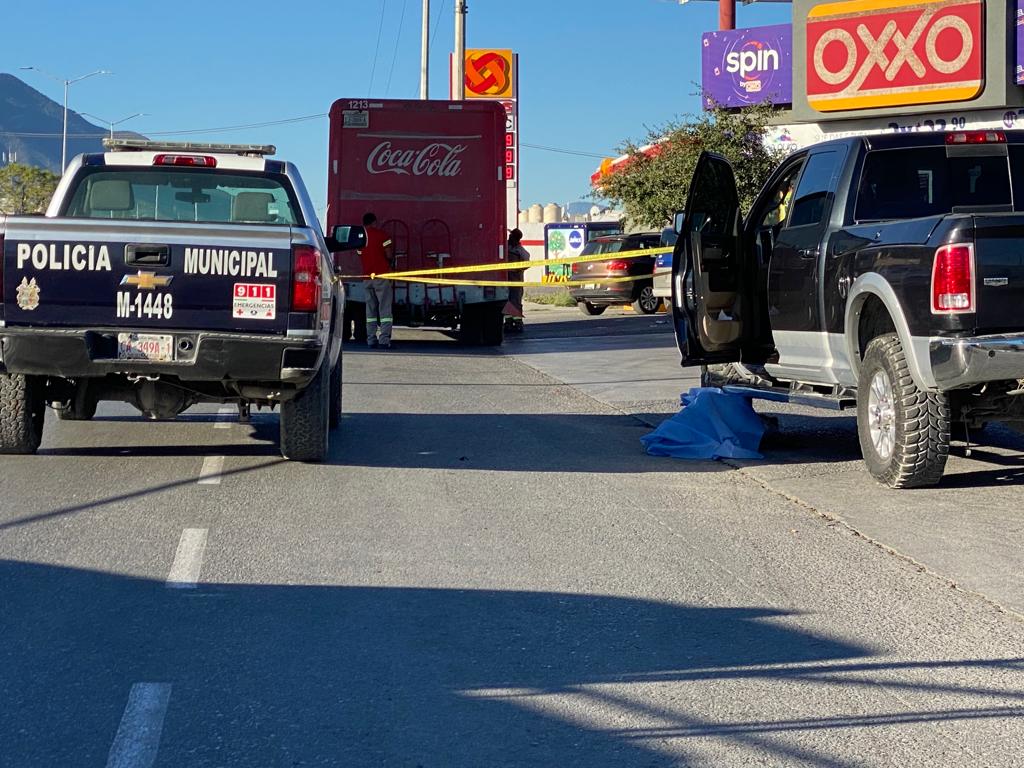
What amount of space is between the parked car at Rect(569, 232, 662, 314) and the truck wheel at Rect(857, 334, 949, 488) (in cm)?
2119

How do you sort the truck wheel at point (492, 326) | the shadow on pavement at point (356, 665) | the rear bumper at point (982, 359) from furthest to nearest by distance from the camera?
the truck wheel at point (492, 326)
the rear bumper at point (982, 359)
the shadow on pavement at point (356, 665)

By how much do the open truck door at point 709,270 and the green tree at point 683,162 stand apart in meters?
13.8

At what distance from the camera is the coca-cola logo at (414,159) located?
20484mm

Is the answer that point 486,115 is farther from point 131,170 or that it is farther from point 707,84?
point 707,84

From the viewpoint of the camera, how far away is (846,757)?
4.21 meters

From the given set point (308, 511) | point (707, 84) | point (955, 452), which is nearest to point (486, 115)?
point (955, 452)

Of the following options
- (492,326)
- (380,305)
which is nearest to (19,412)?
(380,305)

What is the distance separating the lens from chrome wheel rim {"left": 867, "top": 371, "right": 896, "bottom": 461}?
8430 millimetres

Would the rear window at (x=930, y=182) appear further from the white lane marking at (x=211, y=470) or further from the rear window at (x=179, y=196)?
the white lane marking at (x=211, y=470)

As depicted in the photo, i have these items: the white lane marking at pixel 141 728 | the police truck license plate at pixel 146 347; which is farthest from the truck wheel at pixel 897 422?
the white lane marking at pixel 141 728

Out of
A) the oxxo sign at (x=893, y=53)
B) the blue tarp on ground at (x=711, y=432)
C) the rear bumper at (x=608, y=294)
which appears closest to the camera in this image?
the blue tarp on ground at (x=711, y=432)

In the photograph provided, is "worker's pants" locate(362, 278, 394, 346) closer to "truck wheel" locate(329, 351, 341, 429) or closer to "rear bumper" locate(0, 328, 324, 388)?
"truck wheel" locate(329, 351, 341, 429)

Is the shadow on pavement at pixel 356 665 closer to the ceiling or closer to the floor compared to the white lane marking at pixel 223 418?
closer to the floor

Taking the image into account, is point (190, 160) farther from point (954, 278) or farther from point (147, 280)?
point (954, 278)
